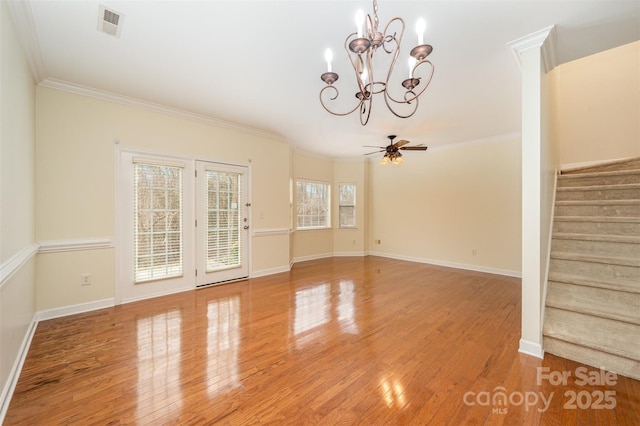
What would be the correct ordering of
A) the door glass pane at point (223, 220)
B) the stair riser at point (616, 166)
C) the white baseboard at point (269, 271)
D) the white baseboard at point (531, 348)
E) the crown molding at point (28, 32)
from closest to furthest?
the crown molding at point (28, 32) < the white baseboard at point (531, 348) < the stair riser at point (616, 166) < the door glass pane at point (223, 220) < the white baseboard at point (269, 271)

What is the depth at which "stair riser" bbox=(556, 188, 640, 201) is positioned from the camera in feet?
9.70

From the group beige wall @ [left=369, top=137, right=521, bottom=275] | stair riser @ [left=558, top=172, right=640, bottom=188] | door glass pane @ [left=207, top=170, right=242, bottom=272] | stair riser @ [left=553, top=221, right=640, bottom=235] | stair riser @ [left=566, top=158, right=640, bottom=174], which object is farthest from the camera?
beige wall @ [left=369, top=137, right=521, bottom=275]

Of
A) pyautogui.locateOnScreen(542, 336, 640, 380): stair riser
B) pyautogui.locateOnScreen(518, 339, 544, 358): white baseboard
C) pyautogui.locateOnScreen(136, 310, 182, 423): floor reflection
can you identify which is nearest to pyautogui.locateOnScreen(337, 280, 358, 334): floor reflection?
pyautogui.locateOnScreen(518, 339, 544, 358): white baseboard

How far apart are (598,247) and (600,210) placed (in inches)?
26.2

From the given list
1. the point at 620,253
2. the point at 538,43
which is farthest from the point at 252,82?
the point at 620,253

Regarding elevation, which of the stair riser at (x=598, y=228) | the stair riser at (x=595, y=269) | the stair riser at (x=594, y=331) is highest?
the stair riser at (x=598, y=228)

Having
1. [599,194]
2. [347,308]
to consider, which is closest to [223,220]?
[347,308]

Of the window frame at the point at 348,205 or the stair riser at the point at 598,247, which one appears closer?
the stair riser at the point at 598,247

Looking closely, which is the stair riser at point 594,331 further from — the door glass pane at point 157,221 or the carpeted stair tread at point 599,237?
the door glass pane at point 157,221

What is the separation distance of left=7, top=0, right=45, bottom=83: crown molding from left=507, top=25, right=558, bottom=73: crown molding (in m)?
3.82

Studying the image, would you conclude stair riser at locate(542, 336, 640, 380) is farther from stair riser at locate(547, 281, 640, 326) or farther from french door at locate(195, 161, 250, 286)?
french door at locate(195, 161, 250, 286)

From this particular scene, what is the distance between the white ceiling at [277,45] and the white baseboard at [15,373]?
8.59 ft

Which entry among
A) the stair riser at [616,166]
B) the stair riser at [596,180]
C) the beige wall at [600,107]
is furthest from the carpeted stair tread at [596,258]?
the stair riser at [616,166]

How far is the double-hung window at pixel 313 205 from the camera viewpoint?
21.3ft
